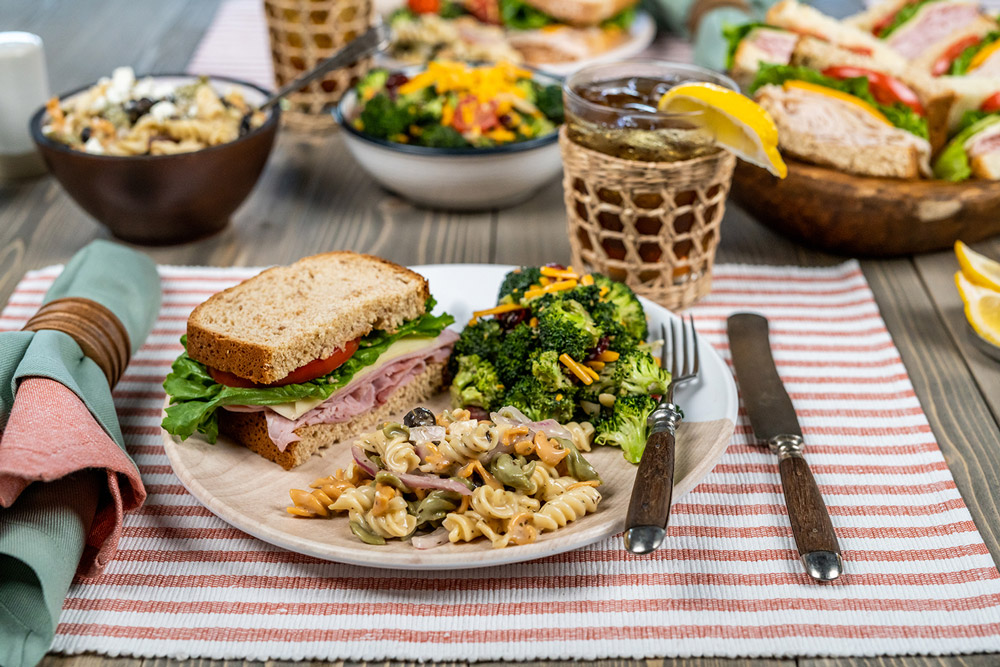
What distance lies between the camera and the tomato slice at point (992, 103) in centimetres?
334

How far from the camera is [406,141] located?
3.57 meters

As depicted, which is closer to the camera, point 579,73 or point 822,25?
point 579,73

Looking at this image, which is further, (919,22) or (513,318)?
(919,22)

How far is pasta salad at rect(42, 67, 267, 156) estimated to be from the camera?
10.4ft

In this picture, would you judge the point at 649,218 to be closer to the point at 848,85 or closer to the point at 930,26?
the point at 848,85

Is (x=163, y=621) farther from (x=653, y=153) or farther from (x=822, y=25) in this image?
(x=822, y=25)

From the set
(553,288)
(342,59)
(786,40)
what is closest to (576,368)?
(553,288)

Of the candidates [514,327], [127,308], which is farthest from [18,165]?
[514,327]

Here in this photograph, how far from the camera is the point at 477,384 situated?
7.70 ft

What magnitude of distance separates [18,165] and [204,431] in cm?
254

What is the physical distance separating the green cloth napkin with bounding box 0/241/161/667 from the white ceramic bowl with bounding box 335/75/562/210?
1281mm

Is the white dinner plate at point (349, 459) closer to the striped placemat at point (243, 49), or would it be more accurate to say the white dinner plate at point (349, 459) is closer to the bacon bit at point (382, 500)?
the bacon bit at point (382, 500)

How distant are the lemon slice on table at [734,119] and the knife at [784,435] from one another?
52 centimetres

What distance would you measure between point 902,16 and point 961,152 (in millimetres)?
1566
